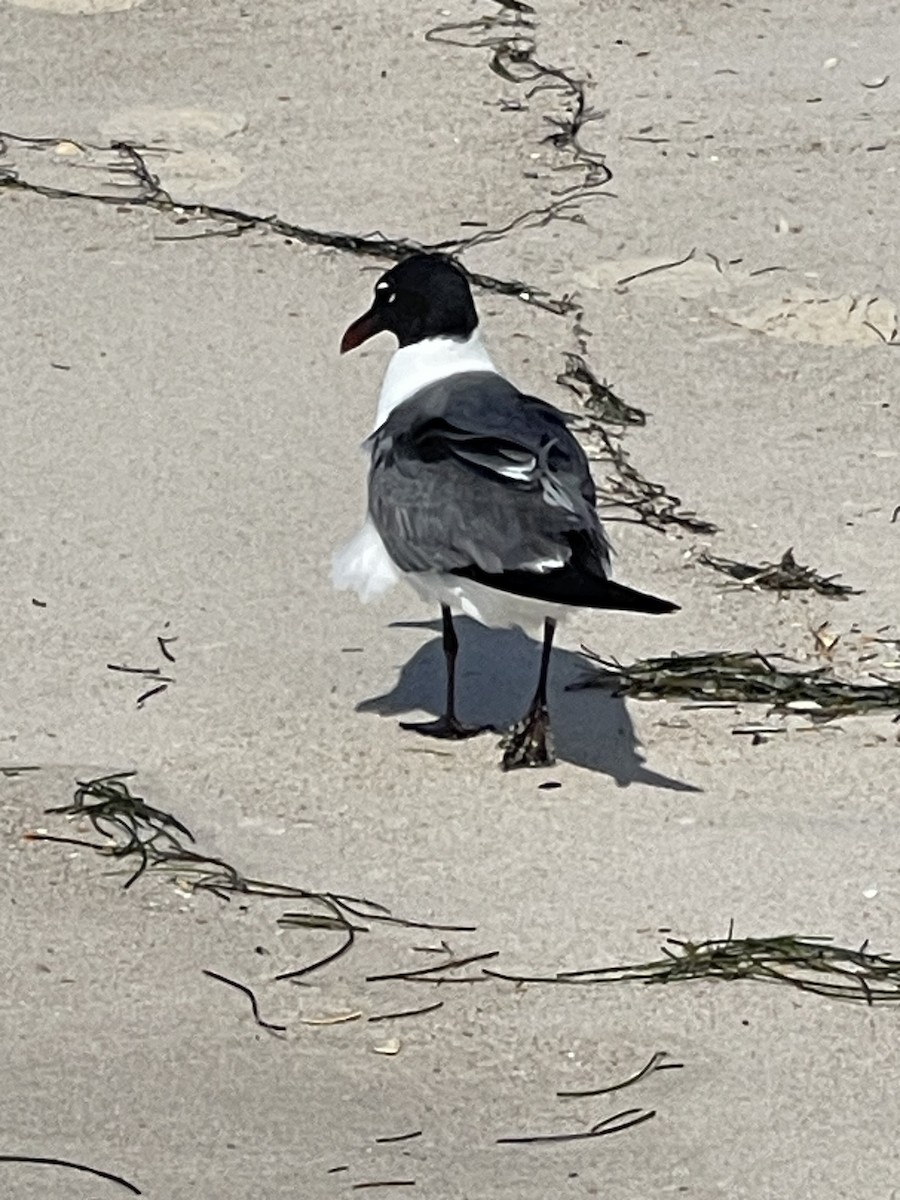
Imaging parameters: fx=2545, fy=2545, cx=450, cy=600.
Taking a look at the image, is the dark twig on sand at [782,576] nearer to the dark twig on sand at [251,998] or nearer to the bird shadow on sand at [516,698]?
the bird shadow on sand at [516,698]

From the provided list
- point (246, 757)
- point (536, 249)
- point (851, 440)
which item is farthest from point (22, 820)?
point (536, 249)

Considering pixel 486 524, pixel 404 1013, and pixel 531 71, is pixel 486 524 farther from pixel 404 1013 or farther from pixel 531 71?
pixel 531 71

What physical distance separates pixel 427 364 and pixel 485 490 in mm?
774

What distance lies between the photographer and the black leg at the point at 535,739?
5.35 metres

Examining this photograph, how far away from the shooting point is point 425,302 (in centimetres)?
598

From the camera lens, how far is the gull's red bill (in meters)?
6.12

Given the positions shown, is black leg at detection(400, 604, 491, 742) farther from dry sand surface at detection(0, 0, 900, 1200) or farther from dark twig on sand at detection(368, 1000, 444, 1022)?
dark twig on sand at detection(368, 1000, 444, 1022)

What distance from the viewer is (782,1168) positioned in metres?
3.93

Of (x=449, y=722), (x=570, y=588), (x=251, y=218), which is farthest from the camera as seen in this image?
(x=251, y=218)

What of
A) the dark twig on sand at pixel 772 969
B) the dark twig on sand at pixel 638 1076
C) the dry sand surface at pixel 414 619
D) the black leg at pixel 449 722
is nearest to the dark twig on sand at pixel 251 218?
the dry sand surface at pixel 414 619

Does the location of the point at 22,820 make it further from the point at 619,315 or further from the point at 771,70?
the point at 771,70

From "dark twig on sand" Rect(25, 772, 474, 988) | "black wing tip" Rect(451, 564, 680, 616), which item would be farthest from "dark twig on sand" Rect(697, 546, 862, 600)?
"dark twig on sand" Rect(25, 772, 474, 988)

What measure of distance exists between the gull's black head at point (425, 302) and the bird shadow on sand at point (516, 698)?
703mm

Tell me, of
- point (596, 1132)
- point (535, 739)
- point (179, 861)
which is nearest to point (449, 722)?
point (535, 739)
